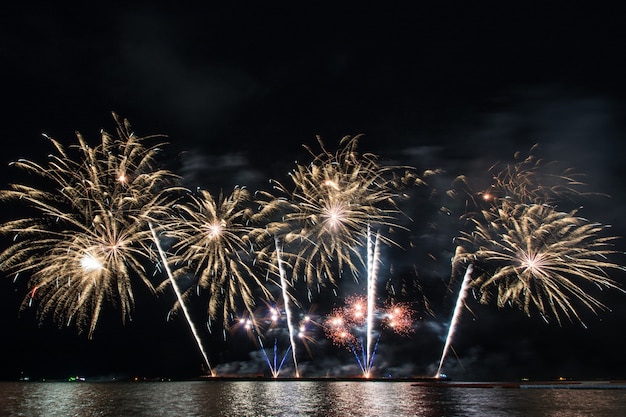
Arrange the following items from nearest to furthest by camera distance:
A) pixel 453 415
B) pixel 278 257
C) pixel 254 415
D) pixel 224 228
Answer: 1. pixel 453 415
2. pixel 254 415
3. pixel 224 228
4. pixel 278 257

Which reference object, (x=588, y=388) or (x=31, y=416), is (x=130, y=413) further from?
(x=588, y=388)

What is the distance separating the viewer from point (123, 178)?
37.1 m

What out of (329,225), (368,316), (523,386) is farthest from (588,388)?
(329,225)

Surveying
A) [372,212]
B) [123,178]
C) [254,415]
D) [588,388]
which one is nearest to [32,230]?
[123,178]

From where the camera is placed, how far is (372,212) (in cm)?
4131

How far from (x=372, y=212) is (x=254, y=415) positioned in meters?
20.0

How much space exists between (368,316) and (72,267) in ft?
96.5

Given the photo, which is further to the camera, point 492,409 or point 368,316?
point 368,316

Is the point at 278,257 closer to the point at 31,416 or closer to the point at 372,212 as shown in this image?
the point at 372,212

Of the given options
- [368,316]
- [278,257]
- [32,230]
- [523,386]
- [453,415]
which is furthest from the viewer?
[523,386]

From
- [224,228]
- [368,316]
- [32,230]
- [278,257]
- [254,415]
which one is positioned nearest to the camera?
[254,415]

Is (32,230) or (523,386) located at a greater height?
(32,230)

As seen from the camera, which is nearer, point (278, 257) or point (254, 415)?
point (254, 415)

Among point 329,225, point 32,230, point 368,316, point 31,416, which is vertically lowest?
point 31,416
